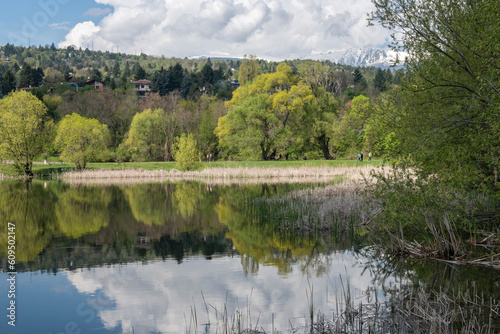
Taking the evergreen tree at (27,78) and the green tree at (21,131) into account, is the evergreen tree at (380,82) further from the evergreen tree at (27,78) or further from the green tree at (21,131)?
the evergreen tree at (27,78)

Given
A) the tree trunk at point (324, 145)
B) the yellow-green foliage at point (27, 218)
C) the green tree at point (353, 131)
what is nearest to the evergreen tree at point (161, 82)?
the green tree at point (353, 131)

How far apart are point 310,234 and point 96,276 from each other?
8.97 m

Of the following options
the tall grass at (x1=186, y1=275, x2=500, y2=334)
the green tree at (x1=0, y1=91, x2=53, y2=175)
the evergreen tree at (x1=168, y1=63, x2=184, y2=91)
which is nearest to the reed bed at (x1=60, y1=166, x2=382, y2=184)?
the green tree at (x1=0, y1=91, x2=53, y2=175)

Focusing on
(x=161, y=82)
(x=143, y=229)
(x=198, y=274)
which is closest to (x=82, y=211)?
(x=143, y=229)

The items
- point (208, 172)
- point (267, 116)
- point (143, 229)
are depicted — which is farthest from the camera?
point (267, 116)

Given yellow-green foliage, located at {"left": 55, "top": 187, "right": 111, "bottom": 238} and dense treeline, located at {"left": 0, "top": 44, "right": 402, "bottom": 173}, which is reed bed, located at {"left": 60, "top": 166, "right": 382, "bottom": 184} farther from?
yellow-green foliage, located at {"left": 55, "top": 187, "right": 111, "bottom": 238}

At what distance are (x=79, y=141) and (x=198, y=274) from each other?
166 feet

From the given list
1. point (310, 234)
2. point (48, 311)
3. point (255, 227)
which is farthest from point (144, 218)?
point (48, 311)

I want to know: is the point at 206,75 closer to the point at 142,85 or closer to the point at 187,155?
the point at 142,85

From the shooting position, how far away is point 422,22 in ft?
49.1

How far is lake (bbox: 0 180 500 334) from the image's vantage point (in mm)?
10266

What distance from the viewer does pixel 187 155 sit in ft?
175

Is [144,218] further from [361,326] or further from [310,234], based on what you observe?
[361,326]

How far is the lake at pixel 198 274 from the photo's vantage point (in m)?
10.3
